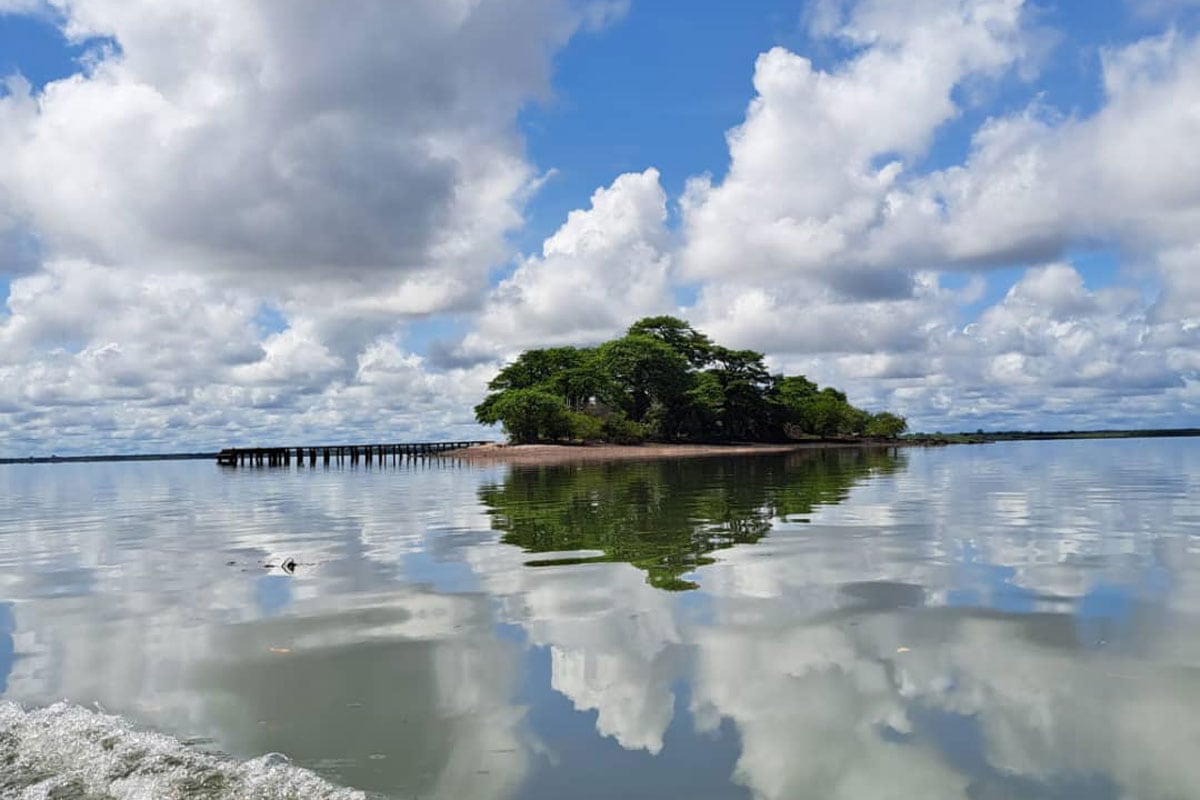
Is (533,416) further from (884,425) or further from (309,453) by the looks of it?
(884,425)

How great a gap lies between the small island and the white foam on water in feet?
253

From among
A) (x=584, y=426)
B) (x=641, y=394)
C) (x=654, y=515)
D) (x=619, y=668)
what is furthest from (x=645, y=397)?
(x=619, y=668)

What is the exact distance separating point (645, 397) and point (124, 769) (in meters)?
92.9

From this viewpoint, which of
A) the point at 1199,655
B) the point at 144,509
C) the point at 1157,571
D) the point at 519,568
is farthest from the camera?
the point at 144,509

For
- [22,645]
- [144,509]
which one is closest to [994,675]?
[22,645]

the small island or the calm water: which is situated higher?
the small island

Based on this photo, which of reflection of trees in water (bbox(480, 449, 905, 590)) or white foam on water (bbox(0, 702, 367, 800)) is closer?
white foam on water (bbox(0, 702, 367, 800))

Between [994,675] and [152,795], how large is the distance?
20.0 feet

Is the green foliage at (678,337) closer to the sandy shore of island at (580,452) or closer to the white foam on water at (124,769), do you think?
the sandy shore of island at (580,452)

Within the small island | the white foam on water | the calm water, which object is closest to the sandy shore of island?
the small island

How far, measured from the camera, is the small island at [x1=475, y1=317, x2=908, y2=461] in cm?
8850

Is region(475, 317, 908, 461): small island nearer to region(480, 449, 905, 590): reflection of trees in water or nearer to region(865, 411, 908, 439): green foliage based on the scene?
region(865, 411, 908, 439): green foliage

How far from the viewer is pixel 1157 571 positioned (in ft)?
36.7

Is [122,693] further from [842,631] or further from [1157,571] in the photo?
[1157,571]
